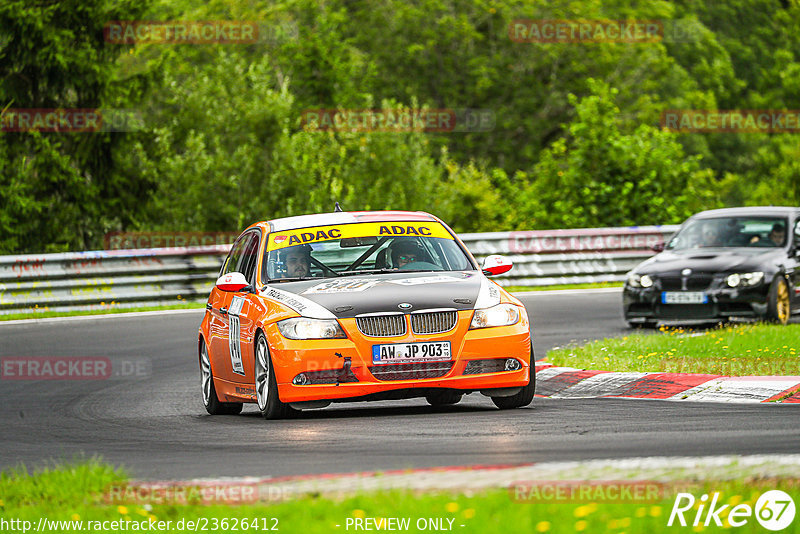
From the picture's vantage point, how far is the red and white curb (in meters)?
11.1

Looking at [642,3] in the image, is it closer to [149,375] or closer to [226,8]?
[226,8]

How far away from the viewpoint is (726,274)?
1806cm

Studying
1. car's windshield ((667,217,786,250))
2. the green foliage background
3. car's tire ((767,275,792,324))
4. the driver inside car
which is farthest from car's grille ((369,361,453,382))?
the green foliage background

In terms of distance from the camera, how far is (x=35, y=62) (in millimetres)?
34344

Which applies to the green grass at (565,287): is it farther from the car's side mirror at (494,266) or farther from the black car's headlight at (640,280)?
the car's side mirror at (494,266)

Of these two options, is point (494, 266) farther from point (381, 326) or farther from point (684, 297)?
point (684, 297)

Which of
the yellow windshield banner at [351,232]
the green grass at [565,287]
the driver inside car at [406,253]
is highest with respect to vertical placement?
the yellow windshield banner at [351,232]

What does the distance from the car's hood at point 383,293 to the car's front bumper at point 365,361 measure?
14 centimetres

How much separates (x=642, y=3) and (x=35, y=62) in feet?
134

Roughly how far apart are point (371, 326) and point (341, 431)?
1.00 meters

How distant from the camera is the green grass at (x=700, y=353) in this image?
41.7 ft
